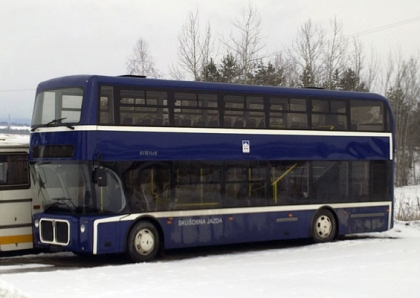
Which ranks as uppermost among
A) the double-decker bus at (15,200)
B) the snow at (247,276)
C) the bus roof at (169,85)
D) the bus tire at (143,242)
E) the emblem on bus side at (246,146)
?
the bus roof at (169,85)

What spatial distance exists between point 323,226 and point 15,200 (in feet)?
26.7

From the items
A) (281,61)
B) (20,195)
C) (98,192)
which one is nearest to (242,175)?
(98,192)

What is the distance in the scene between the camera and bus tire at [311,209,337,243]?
64.3 ft

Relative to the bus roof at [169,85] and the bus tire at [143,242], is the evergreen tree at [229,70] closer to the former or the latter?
the bus roof at [169,85]

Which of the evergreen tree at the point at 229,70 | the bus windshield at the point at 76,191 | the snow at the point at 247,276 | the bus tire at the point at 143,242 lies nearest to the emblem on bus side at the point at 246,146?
the snow at the point at 247,276

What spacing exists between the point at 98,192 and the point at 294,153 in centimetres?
586

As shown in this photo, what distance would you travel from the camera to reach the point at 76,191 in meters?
15.7

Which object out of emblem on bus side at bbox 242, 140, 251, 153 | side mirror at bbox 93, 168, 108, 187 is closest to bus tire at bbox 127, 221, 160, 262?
side mirror at bbox 93, 168, 108, 187

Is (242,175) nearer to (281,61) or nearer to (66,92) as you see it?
(66,92)

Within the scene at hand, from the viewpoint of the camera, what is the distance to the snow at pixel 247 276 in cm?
1135

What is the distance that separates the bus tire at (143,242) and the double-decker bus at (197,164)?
3 centimetres

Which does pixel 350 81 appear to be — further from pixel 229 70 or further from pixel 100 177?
pixel 100 177

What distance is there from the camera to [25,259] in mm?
16844

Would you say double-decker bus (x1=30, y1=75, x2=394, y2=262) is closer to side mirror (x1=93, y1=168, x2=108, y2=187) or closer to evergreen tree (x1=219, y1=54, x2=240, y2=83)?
side mirror (x1=93, y1=168, x2=108, y2=187)
